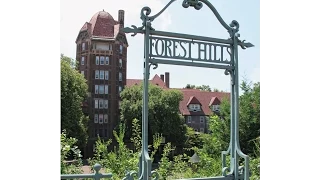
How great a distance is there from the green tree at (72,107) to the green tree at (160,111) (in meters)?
0.65

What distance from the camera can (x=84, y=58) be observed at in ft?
20.8

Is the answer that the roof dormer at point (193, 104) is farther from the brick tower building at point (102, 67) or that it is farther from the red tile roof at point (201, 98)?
the brick tower building at point (102, 67)

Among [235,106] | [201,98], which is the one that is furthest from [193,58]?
[201,98]

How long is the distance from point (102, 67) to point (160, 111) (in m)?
1.36

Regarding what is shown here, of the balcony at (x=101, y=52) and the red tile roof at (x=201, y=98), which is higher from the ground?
the balcony at (x=101, y=52)

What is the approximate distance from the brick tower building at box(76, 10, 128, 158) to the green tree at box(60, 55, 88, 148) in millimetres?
211

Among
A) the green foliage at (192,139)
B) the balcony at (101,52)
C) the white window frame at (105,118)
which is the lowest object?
the green foliage at (192,139)

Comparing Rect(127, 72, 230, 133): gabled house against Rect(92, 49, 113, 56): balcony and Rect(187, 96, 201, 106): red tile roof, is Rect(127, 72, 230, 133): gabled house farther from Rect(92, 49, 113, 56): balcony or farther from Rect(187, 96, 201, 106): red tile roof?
Rect(92, 49, 113, 56): balcony

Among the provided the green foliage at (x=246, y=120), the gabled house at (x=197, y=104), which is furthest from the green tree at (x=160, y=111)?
the green foliage at (x=246, y=120)

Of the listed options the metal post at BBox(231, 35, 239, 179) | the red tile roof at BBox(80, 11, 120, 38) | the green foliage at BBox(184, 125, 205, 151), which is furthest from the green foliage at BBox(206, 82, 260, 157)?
the red tile roof at BBox(80, 11, 120, 38)

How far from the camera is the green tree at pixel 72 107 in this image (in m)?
4.86

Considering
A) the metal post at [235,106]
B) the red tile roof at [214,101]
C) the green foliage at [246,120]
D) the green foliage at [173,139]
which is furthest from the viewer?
the red tile roof at [214,101]

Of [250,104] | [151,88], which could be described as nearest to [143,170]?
[250,104]
